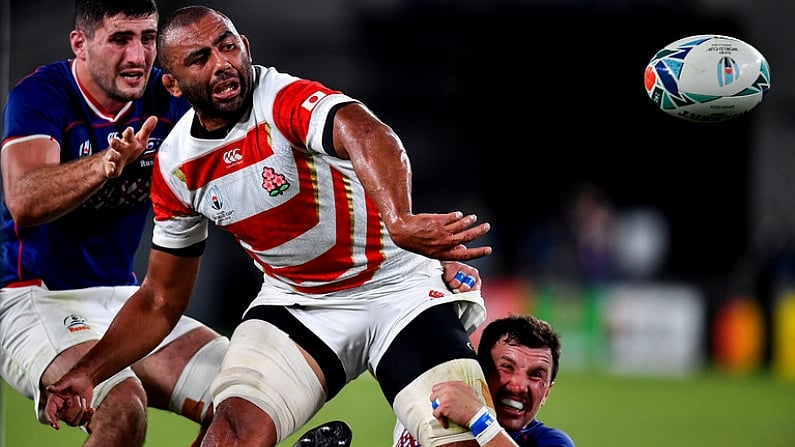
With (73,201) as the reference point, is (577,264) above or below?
below

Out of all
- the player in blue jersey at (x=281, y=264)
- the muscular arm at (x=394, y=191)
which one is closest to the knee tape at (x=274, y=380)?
the player in blue jersey at (x=281, y=264)

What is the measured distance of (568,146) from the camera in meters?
21.0

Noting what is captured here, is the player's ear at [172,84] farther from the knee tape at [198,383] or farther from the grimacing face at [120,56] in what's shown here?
the knee tape at [198,383]

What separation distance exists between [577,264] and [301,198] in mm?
12198

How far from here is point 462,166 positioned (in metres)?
20.4

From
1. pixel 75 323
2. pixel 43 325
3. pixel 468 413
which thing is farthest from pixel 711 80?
pixel 43 325

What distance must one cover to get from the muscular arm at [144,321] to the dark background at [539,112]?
13087 mm

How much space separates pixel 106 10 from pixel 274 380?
74.6 inches

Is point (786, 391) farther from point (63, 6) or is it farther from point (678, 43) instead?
point (63, 6)

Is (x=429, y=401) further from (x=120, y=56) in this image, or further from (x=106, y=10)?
(x=106, y=10)

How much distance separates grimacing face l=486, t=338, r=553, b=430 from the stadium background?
10.3m

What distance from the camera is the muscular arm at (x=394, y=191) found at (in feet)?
12.6

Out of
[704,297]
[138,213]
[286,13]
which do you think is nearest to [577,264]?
[704,297]

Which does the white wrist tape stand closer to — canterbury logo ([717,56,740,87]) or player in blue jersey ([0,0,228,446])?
player in blue jersey ([0,0,228,446])
